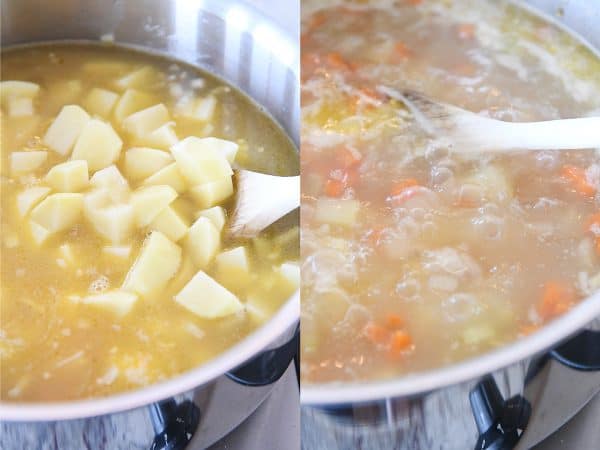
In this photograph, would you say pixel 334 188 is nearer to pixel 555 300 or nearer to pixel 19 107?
pixel 555 300

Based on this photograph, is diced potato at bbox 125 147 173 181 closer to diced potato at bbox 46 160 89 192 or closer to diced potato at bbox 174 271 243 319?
diced potato at bbox 46 160 89 192

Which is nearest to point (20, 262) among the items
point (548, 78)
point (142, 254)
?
→ point (142, 254)

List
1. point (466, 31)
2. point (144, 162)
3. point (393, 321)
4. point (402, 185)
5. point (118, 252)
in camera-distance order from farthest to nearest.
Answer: point (466, 31) < point (144, 162) < point (118, 252) < point (402, 185) < point (393, 321)

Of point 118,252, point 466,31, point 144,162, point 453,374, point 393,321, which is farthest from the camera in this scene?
point 466,31

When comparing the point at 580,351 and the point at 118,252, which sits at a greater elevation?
the point at 580,351

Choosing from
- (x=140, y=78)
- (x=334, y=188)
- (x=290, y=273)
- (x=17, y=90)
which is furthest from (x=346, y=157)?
(x=17, y=90)

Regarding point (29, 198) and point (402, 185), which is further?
point (29, 198)

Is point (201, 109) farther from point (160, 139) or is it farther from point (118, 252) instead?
point (118, 252)

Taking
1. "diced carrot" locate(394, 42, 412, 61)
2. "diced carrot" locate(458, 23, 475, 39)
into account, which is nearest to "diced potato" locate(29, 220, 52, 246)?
"diced carrot" locate(394, 42, 412, 61)
